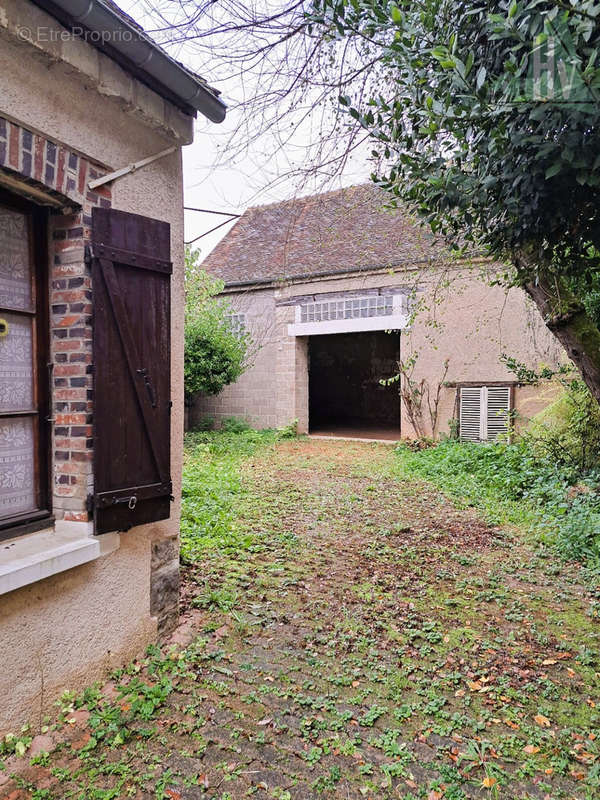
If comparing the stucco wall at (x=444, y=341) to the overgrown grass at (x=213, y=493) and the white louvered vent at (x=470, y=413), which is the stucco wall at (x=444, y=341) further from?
the overgrown grass at (x=213, y=493)

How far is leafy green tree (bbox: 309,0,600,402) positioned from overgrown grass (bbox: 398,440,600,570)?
2.32m

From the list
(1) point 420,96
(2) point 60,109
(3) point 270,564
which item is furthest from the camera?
(3) point 270,564

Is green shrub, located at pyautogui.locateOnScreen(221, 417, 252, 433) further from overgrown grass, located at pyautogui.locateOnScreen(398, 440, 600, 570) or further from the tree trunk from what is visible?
the tree trunk

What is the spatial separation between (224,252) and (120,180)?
11.9 m

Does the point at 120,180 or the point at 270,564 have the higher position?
the point at 120,180

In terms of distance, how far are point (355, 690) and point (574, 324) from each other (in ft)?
9.11

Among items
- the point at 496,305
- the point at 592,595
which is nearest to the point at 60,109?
the point at 592,595

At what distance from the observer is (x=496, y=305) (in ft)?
33.2

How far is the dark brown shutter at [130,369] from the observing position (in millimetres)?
2658

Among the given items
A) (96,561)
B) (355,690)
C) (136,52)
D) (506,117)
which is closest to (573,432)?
(355,690)

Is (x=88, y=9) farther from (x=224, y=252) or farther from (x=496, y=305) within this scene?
(x=224, y=252)

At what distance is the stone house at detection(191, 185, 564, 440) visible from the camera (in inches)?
395

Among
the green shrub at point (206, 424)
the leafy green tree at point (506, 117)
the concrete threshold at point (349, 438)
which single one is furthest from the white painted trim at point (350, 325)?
the leafy green tree at point (506, 117)

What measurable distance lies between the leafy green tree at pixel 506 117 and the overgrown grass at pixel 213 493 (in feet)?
10.7
